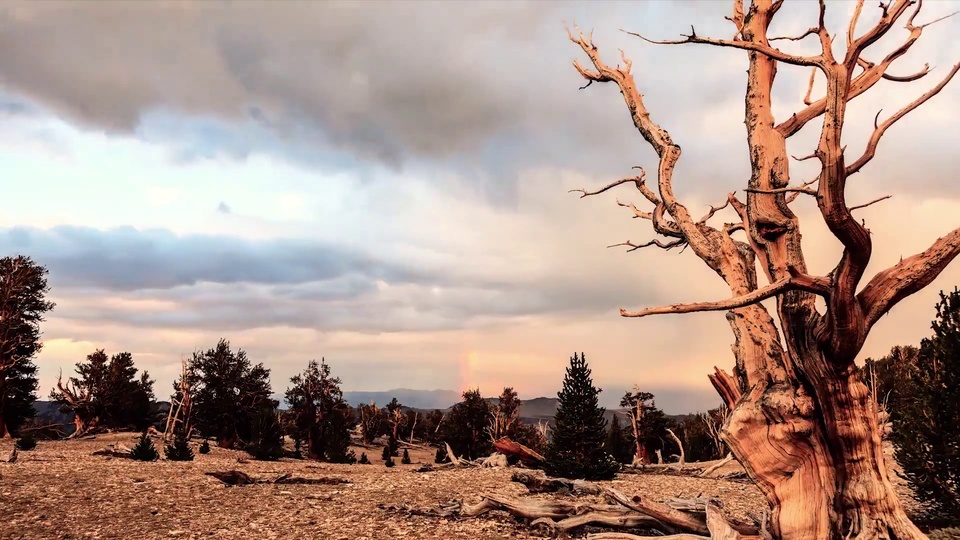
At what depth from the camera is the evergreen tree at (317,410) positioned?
36.1m

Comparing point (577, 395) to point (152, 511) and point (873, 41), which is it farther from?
point (873, 41)

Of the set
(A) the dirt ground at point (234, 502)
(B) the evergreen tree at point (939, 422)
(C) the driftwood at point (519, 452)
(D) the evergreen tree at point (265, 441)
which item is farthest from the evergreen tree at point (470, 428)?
(B) the evergreen tree at point (939, 422)

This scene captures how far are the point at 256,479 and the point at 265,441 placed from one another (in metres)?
12.9

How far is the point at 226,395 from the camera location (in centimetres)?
3850

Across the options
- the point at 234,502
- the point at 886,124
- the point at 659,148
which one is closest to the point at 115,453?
the point at 234,502

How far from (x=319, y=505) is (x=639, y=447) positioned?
85.0 ft

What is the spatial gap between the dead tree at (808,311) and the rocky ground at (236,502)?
4840mm

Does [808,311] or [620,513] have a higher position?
[808,311]

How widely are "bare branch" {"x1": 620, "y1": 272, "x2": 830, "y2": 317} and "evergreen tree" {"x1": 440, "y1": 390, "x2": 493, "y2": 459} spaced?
38.9 meters

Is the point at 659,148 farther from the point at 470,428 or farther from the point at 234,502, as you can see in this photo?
the point at 470,428

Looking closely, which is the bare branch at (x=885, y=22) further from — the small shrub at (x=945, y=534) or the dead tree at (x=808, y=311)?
the small shrub at (x=945, y=534)

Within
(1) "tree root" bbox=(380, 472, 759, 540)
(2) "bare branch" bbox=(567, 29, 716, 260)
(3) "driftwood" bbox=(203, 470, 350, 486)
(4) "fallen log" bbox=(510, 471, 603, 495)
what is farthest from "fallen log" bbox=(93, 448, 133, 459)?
(2) "bare branch" bbox=(567, 29, 716, 260)

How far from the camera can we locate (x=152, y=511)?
41.5 ft

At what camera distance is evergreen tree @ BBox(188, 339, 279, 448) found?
37625 mm
